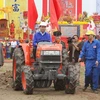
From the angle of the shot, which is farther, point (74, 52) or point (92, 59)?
point (74, 52)

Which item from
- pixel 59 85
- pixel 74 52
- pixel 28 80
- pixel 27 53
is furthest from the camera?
pixel 74 52

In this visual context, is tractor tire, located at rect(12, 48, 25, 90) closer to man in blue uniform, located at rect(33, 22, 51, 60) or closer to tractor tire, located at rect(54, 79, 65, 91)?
man in blue uniform, located at rect(33, 22, 51, 60)

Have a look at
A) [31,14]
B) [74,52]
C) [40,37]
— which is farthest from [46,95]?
[31,14]

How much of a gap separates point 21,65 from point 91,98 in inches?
90.2

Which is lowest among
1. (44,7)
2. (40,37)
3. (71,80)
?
(71,80)

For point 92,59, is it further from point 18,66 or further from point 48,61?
point 18,66

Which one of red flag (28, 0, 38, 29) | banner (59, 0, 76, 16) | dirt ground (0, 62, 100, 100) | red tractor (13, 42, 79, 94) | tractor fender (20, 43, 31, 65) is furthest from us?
banner (59, 0, 76, 16)

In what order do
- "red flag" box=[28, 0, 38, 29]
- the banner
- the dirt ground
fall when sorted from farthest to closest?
1. the banner
2. "red flag" box=[28, 0, 38, 29]
3. the dirt ground

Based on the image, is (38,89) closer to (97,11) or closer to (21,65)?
(21,65)

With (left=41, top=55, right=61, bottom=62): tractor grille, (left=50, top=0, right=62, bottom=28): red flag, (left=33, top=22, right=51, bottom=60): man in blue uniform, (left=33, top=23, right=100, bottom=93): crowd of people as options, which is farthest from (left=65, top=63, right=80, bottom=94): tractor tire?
(left=50, top=0, right=62, bottom=28): red flag

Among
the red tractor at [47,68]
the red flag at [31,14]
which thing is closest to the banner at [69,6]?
the red flag at [31,14]

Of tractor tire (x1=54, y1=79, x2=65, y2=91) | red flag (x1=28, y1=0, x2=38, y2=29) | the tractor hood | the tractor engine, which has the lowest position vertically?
tractor tire (x1=54, y1=79, x2=65, y2=91)

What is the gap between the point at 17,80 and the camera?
1141 cm

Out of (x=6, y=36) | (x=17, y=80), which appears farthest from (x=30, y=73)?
(x=6, y=36)
